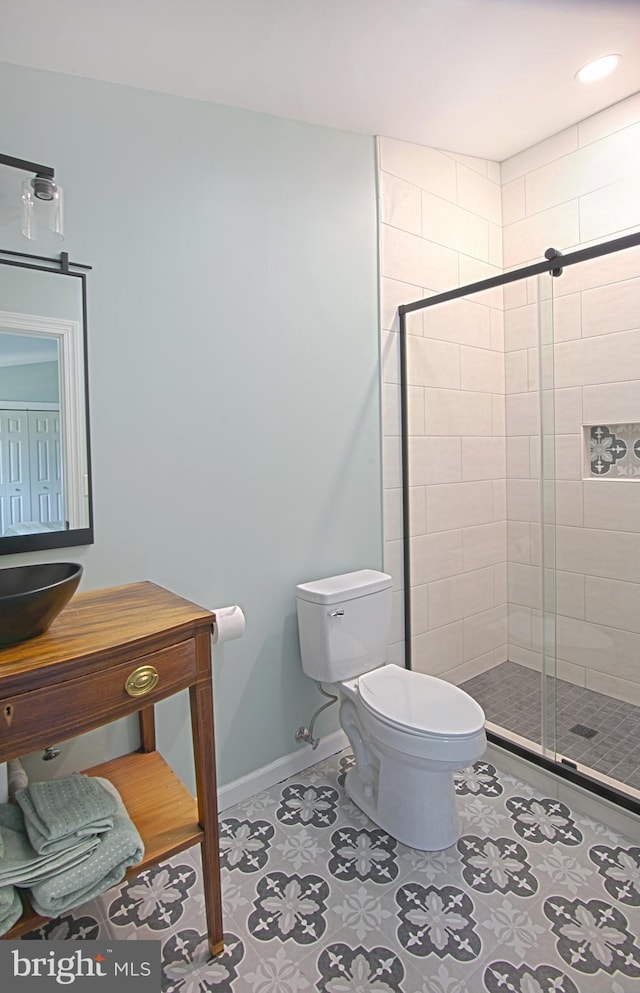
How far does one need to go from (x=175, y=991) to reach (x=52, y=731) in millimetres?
747

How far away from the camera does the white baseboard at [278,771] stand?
1.83m

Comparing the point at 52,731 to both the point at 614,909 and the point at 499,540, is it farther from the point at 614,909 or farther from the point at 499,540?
the point at 499,540

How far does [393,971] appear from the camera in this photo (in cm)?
125

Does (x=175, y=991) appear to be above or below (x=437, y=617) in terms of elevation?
below

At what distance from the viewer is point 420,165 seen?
229 centimetres

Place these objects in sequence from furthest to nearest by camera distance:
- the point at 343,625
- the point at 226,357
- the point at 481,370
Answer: the point at 481,370 → the point at 343,625 → the point at 226,357

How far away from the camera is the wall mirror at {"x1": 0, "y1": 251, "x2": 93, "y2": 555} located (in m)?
1.36

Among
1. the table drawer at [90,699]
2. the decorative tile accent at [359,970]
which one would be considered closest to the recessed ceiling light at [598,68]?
the table drawer at [90,699]

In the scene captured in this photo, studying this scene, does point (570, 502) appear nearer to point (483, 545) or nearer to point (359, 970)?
point (483, 545)

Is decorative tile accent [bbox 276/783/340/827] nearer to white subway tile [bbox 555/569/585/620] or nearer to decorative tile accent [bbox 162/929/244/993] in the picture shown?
decorative tile accent [bbox 162/929/244/993]

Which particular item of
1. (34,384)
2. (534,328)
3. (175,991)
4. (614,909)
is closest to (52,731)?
(175,991)

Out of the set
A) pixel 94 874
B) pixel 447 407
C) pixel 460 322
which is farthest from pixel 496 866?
pixel 460 322

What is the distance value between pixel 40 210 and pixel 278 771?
6.51 ft

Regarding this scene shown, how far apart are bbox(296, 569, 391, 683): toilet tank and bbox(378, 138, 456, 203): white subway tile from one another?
1.75 metres
